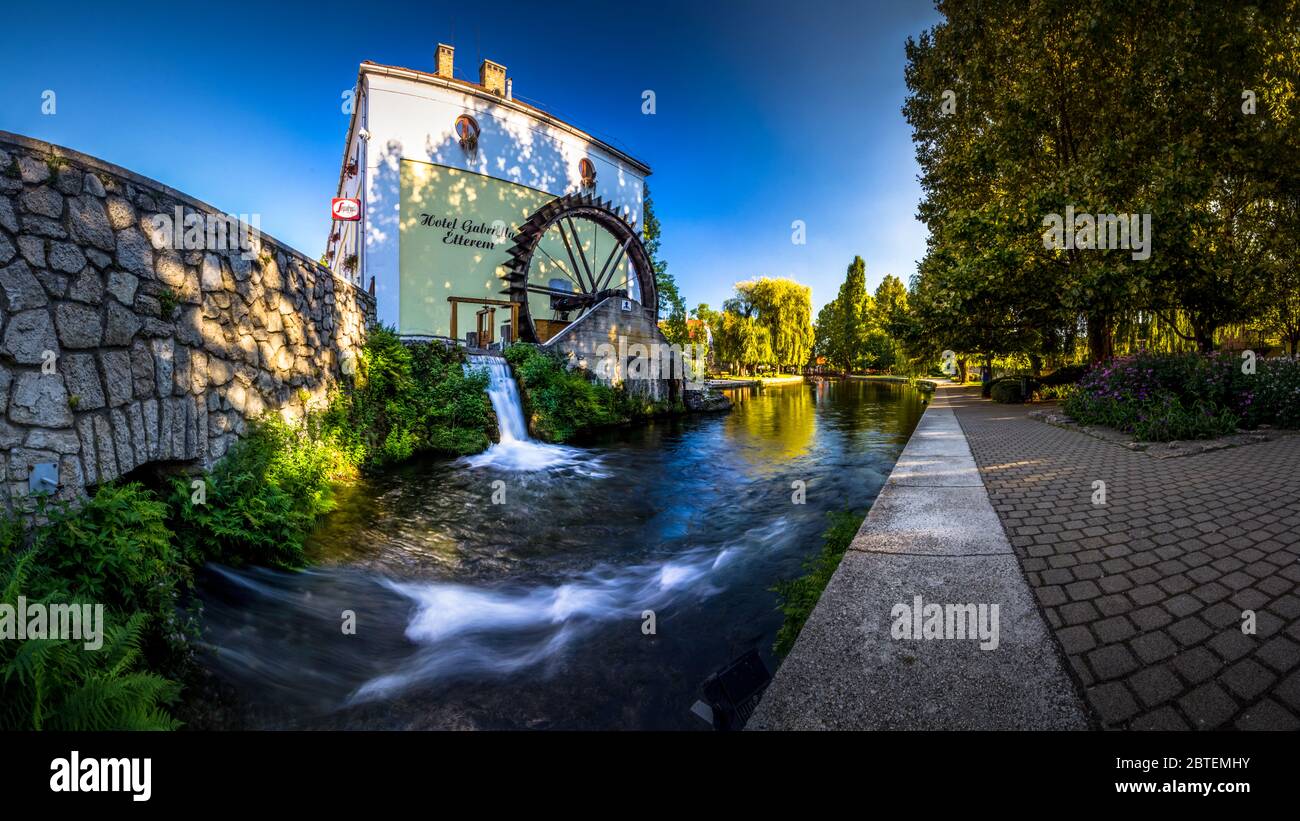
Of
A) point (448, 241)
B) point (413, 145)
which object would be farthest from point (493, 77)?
point (448, 241)

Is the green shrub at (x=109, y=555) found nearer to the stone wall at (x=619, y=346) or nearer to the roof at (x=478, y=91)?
the stone wall at (x=619, y=346)

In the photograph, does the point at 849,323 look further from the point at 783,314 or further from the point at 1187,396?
the point at 1187,396

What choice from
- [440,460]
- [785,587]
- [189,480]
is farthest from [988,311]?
[189,480]

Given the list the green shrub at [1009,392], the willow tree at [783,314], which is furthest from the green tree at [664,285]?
the willow tree at [783,314]

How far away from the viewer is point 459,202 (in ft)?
58.5

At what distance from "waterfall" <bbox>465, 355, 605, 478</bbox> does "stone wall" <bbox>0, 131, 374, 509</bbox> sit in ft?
14.7

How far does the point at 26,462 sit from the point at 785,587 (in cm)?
520

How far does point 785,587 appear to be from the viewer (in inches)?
156

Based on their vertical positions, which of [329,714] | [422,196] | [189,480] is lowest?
[329,714]

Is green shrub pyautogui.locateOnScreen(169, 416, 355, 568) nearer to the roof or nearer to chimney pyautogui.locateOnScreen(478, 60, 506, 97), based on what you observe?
the roof

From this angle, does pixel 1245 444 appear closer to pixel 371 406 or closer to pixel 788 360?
pixel 371 406

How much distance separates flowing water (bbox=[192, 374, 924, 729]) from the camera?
2.79 m

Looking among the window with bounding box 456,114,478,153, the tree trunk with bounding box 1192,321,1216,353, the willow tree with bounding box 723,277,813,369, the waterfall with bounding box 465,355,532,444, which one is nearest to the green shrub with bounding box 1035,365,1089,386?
the tree trunk with bounding box 1192,321,1216,353

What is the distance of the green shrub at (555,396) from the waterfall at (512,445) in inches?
11.5
